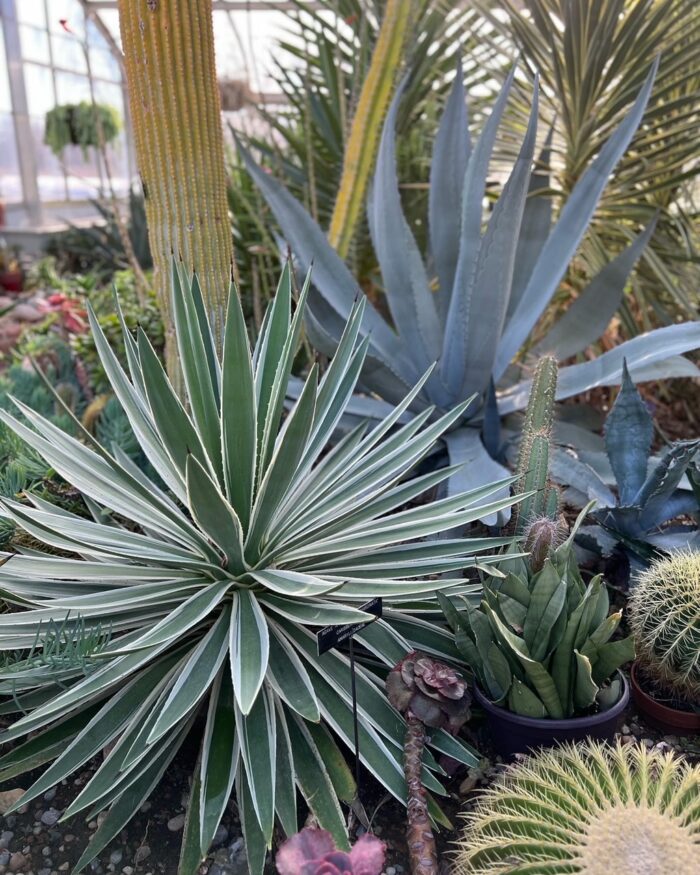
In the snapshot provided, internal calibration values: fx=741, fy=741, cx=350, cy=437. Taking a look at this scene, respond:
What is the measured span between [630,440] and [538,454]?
1.45 ft

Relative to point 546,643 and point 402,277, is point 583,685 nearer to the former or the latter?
point 546,643

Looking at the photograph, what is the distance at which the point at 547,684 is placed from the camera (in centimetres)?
126

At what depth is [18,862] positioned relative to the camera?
4.10 feet

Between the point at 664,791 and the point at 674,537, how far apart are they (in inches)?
31.0

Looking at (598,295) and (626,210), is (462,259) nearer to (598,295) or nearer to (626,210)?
(598,295)

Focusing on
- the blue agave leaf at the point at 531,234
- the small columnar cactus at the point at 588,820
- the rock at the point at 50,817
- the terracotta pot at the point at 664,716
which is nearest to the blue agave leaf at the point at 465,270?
the blue agave leaf at the point at 531,234

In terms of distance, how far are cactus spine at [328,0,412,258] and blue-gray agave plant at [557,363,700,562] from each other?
3.85 ft

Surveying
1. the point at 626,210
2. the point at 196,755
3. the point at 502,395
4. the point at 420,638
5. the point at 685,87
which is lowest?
the point at 196,755

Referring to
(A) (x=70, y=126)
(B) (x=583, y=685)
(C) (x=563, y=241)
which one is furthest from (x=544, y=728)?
(A) (x=70, y=126)

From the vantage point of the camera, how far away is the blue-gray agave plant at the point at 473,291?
1.99 meters

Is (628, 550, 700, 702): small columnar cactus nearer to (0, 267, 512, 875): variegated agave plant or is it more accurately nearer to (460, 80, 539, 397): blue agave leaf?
(0, 267, 512, 875): variegated agave plant

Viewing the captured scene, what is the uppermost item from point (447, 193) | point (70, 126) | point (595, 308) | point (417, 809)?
point (70, 126)

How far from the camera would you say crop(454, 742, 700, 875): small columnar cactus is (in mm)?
924

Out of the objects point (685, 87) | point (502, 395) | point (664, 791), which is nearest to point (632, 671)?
point (664, 791)
